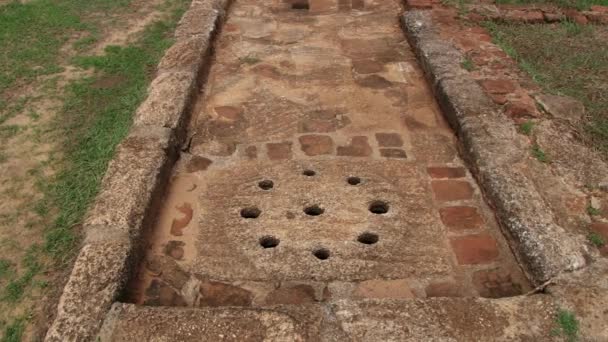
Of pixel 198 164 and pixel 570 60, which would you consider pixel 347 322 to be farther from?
pixel 570 60

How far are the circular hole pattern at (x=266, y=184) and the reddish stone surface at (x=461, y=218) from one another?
2.92ft

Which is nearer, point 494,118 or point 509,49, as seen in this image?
point 494,118

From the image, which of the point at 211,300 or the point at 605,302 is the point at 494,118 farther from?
the point at 211,300

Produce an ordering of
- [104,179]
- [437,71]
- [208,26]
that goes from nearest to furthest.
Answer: [104,179] < [437,71] < [208,26]

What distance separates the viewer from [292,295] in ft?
7.79

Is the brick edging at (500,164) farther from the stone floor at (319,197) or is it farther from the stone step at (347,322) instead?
the stone step at (347,322)

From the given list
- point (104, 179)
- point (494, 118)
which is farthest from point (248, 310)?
point (494, 118)

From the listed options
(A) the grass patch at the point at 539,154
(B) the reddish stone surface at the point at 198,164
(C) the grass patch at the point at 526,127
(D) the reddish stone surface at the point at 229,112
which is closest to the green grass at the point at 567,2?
(C) the grass patch at the point at 526,127

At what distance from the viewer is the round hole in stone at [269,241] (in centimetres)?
263

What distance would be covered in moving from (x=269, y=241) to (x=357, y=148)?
934mm

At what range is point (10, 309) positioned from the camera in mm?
2266

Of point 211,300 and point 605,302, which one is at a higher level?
point 605,302

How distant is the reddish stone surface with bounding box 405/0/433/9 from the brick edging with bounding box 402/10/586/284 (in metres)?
0.69

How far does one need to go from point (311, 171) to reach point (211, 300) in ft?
3.32
